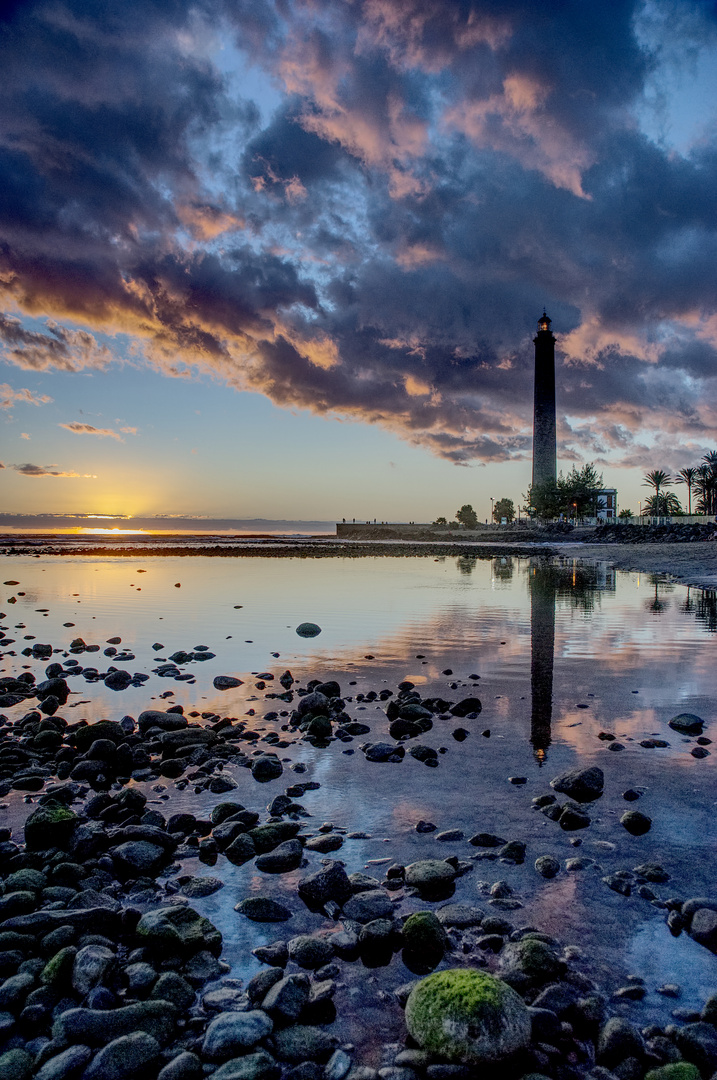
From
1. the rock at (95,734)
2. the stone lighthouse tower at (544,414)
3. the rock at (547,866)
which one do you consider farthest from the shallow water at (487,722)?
the stone lighthouse tower at (544,414)

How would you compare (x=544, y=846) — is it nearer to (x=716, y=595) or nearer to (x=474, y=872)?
(x=474, y=872)

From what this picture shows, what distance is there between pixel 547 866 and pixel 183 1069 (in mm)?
2669

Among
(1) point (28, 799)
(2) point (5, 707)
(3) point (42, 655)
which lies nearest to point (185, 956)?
(1) point (28, 799)

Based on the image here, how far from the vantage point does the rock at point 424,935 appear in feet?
11.1

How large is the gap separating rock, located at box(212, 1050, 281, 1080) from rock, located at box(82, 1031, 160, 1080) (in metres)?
0.33

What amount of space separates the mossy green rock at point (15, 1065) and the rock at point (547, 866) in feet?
10.5

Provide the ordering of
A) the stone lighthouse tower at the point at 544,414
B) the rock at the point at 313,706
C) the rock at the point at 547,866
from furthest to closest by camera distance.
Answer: the stone lighthouse tower at the point at 544,414 < the rock at the point at 313,706 < the rock at the point at 547,866

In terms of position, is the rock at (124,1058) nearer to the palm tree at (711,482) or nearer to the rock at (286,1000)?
the rock at (286,1000)

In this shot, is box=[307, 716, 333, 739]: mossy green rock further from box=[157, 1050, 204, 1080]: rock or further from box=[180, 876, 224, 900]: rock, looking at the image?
box=[157, 1050, 204, 1080]: rock

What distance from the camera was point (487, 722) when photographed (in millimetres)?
7652

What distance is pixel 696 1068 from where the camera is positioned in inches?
102

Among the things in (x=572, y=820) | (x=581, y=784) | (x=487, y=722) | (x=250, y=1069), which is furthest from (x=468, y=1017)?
(x=487, y=722)

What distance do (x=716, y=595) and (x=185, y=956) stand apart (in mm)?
25999

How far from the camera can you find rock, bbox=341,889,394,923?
3719 millimetres
